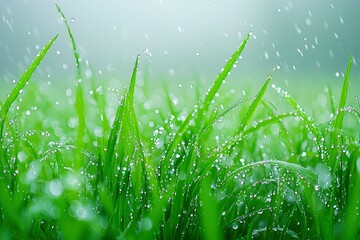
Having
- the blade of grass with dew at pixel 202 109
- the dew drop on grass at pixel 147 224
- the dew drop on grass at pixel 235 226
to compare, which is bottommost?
the dew drop on grass at pixel 147 224

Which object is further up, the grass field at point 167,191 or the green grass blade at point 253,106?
the green grass blade at point 253,106

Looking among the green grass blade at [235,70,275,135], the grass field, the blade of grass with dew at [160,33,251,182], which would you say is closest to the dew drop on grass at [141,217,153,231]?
the grass field

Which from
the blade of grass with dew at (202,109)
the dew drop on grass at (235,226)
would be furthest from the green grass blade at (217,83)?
the dew drop on grass at (235,226)

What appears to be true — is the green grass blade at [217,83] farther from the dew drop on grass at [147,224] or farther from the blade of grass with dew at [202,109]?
the dew drop on grass at [147,224]

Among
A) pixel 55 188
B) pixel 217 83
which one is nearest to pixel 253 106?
pixel 217 83

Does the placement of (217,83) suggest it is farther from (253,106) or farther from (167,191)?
(167,191)

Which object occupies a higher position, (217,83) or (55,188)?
(217,83)

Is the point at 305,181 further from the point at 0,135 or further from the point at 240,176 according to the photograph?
the point at 0,135

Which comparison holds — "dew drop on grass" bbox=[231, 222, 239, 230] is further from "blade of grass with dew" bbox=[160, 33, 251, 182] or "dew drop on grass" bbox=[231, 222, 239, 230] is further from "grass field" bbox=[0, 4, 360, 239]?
"blade of grass with dew" bbox=[160, 33, 251, 182]

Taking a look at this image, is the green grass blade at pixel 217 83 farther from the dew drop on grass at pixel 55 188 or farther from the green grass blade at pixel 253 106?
the dew drop on grass at pixel 55 188

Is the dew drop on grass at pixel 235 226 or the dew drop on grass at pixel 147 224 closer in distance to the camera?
the dew drop on grass at pixel 147 224

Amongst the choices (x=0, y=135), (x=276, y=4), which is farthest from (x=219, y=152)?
(x=276, y=4)
